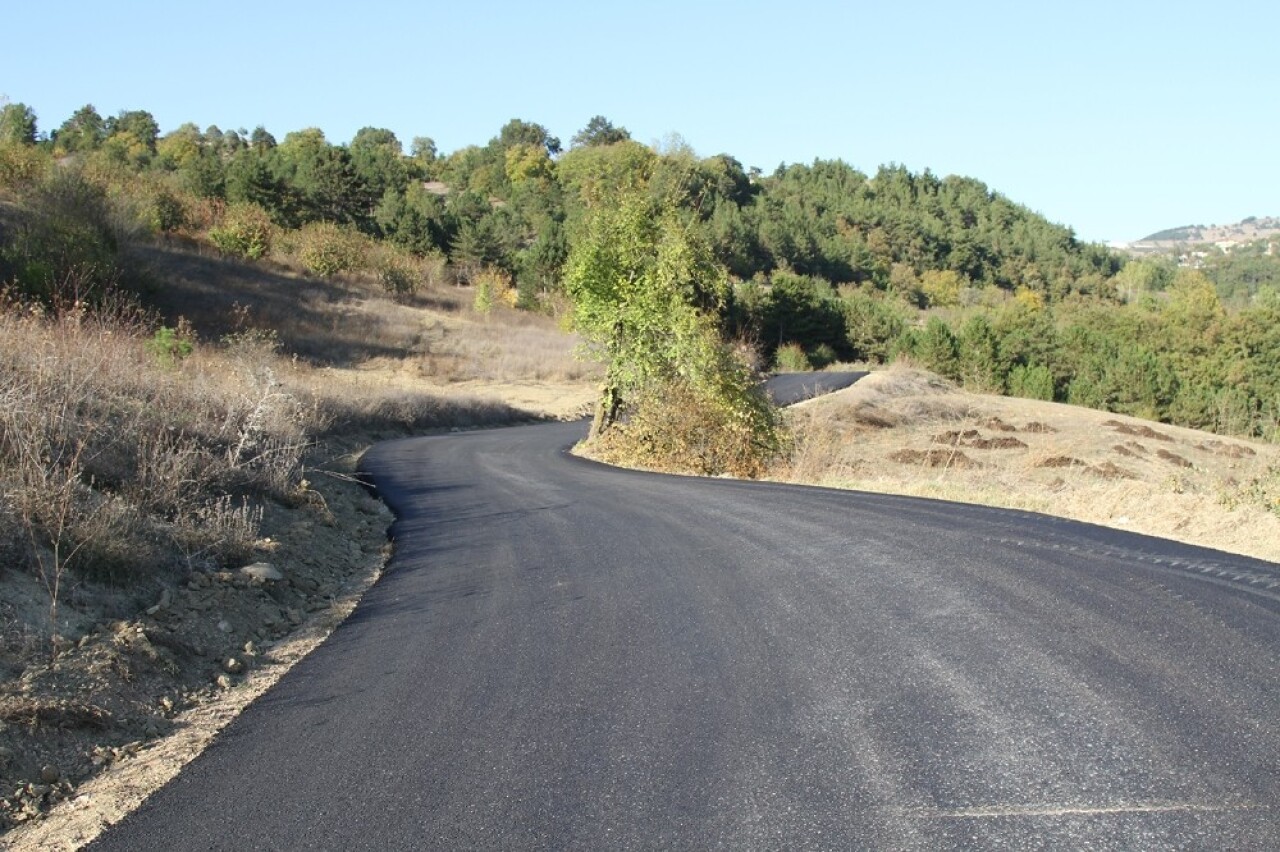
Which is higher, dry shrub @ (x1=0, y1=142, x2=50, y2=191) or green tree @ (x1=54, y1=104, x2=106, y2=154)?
green tree @ (x1=54, y1=104, x2=106, y2=154)

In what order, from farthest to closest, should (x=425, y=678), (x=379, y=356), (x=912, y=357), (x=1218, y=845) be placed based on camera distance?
(x=912, y=357)
(x=379, y=356)
(x=425, y=678)
(x=1218, y=845)

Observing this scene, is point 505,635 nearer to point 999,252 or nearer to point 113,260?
point 113,260

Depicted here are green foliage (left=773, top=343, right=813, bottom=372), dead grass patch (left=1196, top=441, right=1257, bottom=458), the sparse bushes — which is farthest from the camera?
green foliage (left=773, top=343, right=813, bottom=372)

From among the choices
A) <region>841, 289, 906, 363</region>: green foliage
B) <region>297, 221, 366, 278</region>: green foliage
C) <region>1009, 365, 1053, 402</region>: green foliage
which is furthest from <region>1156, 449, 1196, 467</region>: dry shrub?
<region>297, 221, 366, 278</region>: green foliage

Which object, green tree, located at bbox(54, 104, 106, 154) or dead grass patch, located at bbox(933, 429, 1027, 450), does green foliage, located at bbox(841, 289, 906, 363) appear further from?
green tree, located at bbox(54, 104, 106, 154)

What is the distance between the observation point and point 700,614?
7.29 m

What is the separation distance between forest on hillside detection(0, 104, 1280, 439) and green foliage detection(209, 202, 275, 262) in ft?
0.53

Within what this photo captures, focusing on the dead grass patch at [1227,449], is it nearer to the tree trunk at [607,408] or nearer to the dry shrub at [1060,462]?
the dry shrub at [1060,462]

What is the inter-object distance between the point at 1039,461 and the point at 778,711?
26.1m

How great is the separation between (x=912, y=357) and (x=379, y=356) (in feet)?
108

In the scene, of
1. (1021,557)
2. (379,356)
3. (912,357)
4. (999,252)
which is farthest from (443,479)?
(999,252)

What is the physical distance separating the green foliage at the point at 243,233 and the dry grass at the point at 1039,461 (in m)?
39.2

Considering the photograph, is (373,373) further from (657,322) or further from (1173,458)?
(1173,458)

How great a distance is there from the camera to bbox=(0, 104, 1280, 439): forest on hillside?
173 ft
